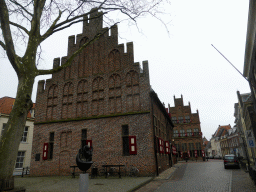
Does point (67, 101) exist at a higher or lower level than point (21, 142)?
higher

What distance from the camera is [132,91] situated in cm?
1511

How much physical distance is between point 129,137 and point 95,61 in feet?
25.9

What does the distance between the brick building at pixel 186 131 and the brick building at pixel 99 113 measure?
88.0 feet

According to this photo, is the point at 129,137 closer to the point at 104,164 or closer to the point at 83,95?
the point at 104,164

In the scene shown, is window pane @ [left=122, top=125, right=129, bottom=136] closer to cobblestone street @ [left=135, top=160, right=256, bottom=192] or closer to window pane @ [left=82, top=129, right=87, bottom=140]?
window pane @ [left=82, top=129, right=87, bottom=140]

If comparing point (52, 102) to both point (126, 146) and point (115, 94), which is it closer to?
point (115, 94)

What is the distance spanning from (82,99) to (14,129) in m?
10.4

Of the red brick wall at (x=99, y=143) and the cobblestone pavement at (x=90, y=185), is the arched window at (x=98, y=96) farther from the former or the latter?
the cobblestone pavement at (x=90, y=185)

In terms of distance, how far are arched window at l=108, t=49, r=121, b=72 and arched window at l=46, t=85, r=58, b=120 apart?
19.8 ft

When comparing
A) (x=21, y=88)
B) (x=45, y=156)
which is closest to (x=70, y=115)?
(x=45, y=156)

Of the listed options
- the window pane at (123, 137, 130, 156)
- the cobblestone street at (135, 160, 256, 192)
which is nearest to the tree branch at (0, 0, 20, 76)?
the cobblestone street at (135, 160, 256, 192)

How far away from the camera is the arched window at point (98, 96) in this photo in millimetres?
15727

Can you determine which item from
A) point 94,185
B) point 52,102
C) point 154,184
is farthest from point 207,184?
point 52,102

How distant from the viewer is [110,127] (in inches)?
587
